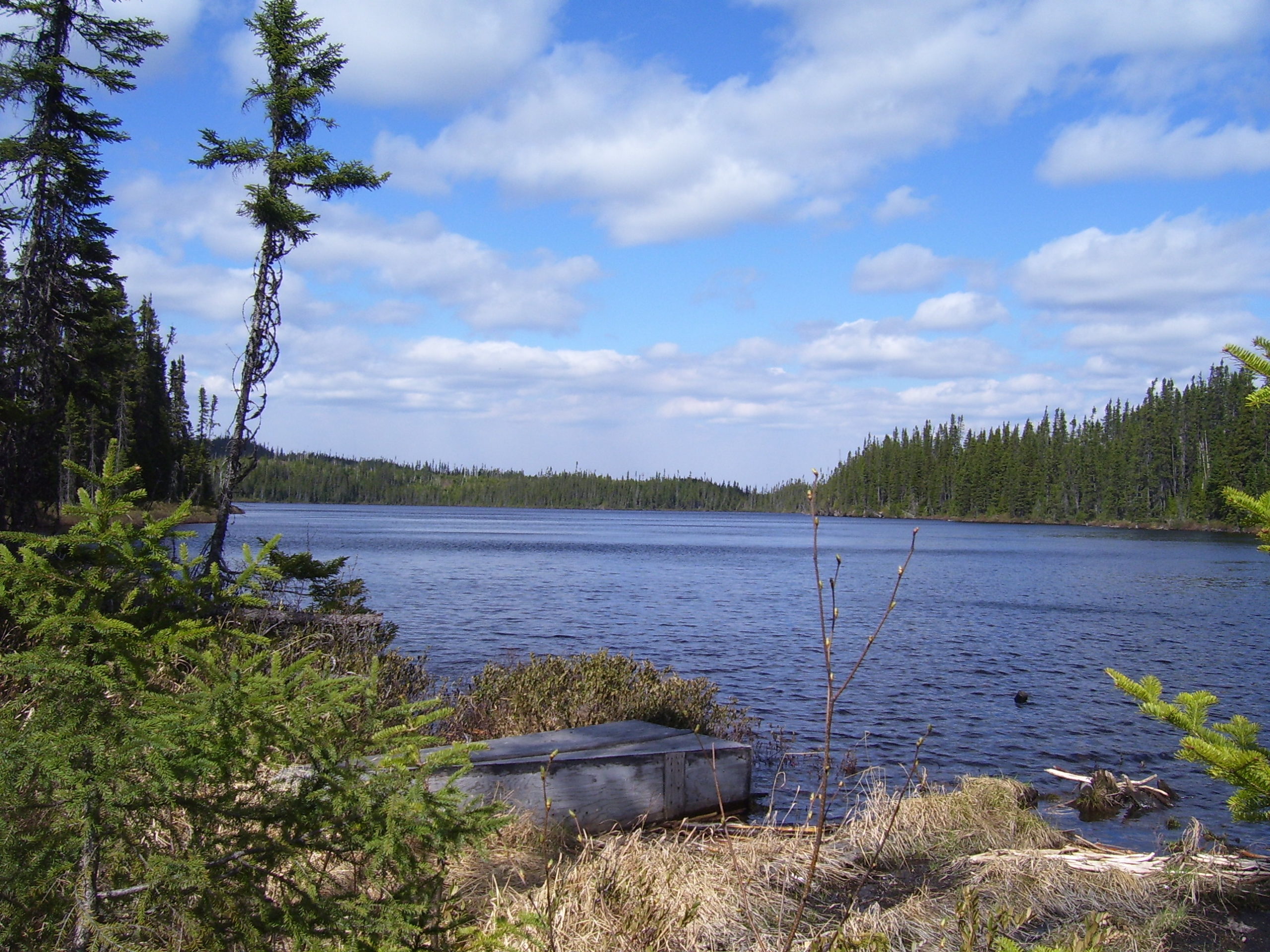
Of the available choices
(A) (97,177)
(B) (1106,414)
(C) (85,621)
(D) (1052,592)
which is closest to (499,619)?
(A) (97,177)

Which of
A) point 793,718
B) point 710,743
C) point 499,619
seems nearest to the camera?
point 710,743

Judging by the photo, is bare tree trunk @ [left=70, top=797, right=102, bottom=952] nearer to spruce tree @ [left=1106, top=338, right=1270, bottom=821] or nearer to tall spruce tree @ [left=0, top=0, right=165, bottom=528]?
spruce tree @ [left=1106, top=338, right=1270, bottom=821]

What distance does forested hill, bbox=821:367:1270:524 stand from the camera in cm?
10188

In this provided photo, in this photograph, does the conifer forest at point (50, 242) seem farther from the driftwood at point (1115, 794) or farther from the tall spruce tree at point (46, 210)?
the driftwood at point (1115, 794)

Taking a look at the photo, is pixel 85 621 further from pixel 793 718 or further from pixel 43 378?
pixel 43 378

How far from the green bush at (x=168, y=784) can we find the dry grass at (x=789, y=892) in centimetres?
44

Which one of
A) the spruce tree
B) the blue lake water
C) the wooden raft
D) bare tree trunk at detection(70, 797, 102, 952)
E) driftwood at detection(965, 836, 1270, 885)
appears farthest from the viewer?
the blue lake water

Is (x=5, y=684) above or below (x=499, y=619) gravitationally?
above

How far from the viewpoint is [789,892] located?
5.49 m

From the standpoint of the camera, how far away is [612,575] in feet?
137

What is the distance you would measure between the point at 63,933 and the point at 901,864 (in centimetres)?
586

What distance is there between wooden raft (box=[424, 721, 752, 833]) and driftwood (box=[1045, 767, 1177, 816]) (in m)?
4.57

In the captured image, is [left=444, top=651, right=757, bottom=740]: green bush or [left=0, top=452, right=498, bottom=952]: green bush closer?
[left=0, top=452, right=498, bottom=952]: green bush

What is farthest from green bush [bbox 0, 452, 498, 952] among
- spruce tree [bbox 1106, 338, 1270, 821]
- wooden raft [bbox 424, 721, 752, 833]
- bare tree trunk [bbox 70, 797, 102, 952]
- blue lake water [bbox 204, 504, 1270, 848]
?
blue lake water [bbox 204, 504, 1270, 848]
